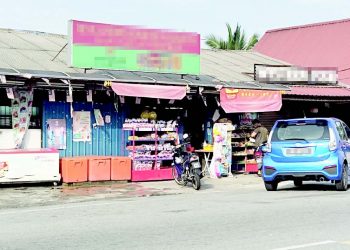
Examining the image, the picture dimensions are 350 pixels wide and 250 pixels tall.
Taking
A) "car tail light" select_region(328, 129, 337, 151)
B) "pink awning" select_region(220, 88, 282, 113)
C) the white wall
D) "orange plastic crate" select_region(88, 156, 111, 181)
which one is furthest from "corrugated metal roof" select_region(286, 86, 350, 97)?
A: the white wall

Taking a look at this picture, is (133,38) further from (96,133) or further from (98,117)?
(96,133)

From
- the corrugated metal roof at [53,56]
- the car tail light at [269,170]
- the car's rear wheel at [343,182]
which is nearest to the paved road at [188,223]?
the car's rear wheel at [343,182]

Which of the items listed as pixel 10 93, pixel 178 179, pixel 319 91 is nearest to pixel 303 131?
pixel 178 179

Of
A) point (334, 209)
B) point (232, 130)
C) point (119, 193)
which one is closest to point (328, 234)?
point (334, 209)

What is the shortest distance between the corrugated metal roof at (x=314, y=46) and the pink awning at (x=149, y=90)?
9.91 m

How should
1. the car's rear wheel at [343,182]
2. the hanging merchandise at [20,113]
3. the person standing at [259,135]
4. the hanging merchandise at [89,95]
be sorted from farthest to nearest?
the person standing at [259,135], the hanging merchandise at [89,95], the hanging merchandise at [20,113], the car's rear wheel at [343,182]

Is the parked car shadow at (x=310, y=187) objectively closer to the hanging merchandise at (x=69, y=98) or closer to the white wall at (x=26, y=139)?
the hanging merchandise at (x=69, y=98)

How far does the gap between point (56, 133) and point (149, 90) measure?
9.60ft

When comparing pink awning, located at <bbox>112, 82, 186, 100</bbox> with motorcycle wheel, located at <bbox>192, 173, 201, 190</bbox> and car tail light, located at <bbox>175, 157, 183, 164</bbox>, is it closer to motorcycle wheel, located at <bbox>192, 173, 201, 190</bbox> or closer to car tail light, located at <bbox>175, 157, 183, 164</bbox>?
car tail light, located at <bbox>175, 157, 183, 164</bbox>

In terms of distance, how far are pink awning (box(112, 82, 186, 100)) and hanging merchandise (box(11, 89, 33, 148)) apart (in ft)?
7.84

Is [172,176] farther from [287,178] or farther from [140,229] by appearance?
[140,229]

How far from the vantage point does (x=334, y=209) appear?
35.8ft

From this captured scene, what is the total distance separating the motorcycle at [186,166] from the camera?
52.6 ft

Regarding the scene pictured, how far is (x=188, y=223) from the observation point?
956cm
